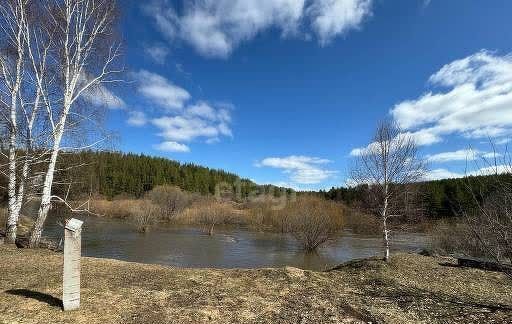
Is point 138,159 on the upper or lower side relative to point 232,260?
upper

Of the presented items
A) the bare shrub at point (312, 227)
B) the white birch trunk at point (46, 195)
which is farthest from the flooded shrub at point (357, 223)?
the white birch trunk at point (46, 195)

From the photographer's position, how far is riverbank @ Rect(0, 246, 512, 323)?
6531 millimetres

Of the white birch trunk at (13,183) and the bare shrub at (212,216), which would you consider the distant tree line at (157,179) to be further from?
the white birch trunk at (13,183)

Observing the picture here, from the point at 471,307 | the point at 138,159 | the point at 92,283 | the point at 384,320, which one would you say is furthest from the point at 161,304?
the point at 138,159

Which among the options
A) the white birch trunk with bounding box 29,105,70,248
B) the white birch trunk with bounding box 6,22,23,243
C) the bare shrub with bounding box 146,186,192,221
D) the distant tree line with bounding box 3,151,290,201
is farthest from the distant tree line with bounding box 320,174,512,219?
the distant tree line with bounding box 3,151,290,201

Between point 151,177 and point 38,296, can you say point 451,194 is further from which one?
point 151,177

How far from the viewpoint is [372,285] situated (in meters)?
9.48

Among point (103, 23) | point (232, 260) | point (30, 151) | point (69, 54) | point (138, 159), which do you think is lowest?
point (232, 260)

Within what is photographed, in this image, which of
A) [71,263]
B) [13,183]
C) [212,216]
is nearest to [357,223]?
[212,216]

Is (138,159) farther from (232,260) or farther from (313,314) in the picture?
(313,314)

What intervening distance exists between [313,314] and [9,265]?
24.3 ft

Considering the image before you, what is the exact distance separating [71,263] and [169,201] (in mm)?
50843

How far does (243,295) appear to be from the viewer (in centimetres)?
788

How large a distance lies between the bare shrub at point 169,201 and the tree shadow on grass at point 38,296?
145 feet
